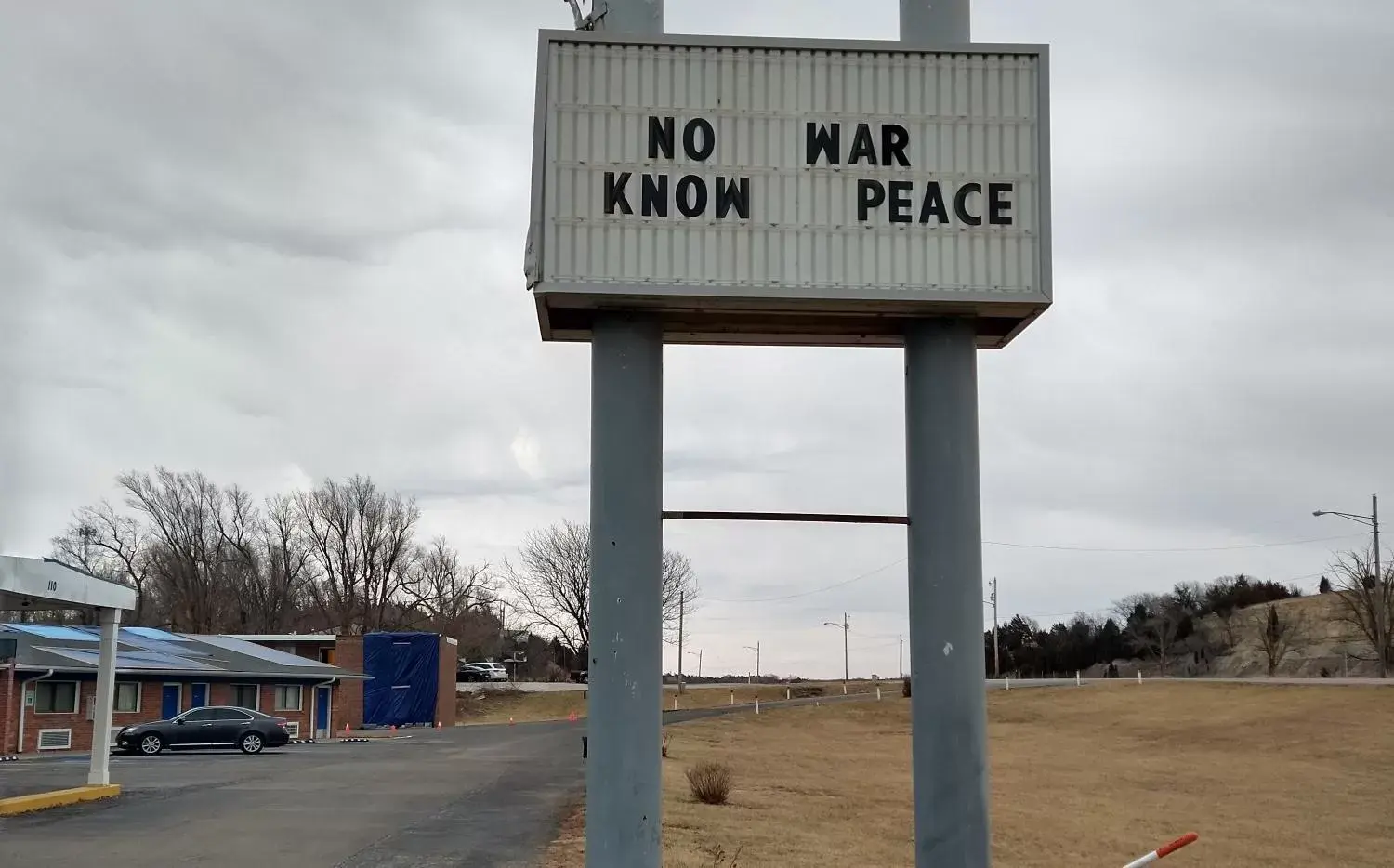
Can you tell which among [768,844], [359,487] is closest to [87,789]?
[768,844]

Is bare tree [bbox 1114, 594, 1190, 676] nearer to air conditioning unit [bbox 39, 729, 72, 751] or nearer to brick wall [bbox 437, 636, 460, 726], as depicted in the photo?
brick wall [bbox 437, 636, 460, 726]

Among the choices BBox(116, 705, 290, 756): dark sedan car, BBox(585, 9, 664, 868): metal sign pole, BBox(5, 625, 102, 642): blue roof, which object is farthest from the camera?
BBox(5, 625, 102, 642): blue roof

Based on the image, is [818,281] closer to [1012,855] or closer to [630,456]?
[630,456]

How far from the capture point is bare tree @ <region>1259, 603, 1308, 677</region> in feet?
287

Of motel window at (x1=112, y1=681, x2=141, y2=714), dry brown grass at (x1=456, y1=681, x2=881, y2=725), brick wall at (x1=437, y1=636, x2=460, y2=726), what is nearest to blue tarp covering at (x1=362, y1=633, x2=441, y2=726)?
brick wall at (x1=437, y1=636, x2=460, y2=726)

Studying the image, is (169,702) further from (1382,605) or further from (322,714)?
(1382,605)

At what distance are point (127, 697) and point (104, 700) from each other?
20.9 m

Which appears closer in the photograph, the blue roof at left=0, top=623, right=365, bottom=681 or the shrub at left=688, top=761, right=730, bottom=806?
the shrub at left=688, top=761, right=730, bottom=806

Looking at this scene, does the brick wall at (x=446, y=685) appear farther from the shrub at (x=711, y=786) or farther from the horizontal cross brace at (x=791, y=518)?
the horizontal cross brace at (x=791, y=518)

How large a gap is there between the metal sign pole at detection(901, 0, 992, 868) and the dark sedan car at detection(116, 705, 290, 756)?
1253 inches

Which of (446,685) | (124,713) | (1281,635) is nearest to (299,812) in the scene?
(124,713)

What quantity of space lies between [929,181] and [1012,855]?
42.8 feet

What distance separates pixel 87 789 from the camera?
20.8 meters

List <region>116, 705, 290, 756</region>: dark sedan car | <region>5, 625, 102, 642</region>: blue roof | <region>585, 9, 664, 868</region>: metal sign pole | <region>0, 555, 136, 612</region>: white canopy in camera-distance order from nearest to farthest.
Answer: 1. <region>585, 9, 664, 868</region>: metal sign pole
2. <region>0, 555, 136, 612</region>: white canopy
3. <region>116, 705, 290, 756</region>: dark sedan car
4. <region>5, 625, 102, 642</region>: blue roof
